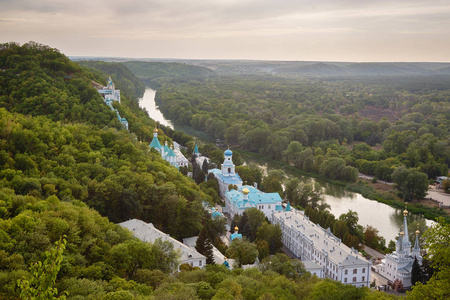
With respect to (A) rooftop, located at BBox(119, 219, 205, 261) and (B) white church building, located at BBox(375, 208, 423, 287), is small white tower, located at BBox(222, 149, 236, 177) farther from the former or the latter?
(B) white church building, located at BBox(375, 208, 423, 287)

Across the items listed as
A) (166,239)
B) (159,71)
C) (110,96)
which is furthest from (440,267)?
(159,71)

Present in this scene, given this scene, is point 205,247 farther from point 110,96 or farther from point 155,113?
point 155,113

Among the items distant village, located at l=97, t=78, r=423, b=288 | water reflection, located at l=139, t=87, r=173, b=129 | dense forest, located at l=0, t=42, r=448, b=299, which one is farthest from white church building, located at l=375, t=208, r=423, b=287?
water reflection, located at l=139, t=87, r=173, b=129

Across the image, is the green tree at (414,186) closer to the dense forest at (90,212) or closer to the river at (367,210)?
the river at (367,210)

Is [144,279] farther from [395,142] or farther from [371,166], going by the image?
[395,142]

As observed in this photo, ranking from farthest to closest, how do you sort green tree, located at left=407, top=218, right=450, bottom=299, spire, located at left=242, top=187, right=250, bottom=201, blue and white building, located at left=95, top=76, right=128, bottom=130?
blue and white building, located at left=95, top=76, right=128, bottom=130 → spire, located at left=242, top=187, right=250, bottom=201 → green tree, located at left=407, top=218, right=450, bottom=299

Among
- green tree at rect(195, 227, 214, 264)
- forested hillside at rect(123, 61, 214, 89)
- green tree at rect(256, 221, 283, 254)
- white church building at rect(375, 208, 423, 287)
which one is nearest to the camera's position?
green tree at rect(195, 227, 214, 264)
